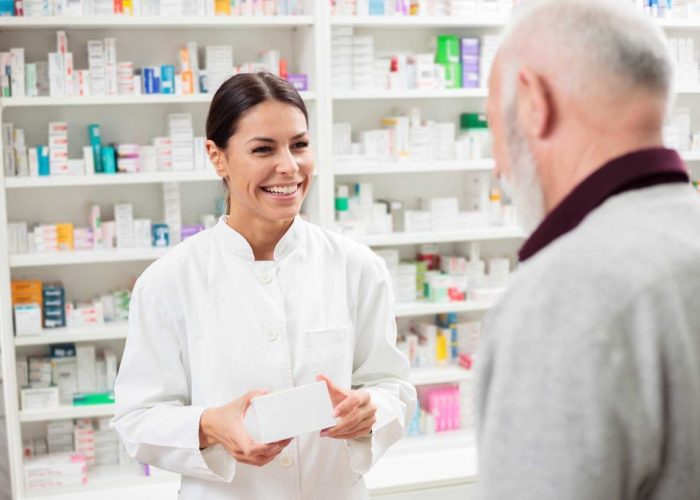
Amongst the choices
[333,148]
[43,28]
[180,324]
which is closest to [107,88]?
[43,28]

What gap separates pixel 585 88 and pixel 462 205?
363cm

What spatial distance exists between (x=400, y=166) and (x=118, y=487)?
1.96 m

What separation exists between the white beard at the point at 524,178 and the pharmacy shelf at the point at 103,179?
290cm

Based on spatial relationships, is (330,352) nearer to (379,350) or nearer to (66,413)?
(379,350)

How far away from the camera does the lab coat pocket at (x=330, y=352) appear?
1.67 metres

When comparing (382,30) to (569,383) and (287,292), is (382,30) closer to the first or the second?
(287,292)

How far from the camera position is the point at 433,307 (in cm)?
405

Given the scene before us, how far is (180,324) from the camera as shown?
5.45 feet

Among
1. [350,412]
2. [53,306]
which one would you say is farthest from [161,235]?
[350,412]

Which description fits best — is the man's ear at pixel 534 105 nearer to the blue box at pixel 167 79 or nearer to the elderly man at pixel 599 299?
the elderly man at pixel 599 299

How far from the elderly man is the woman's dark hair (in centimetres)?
96

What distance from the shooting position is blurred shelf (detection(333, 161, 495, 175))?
3855mm

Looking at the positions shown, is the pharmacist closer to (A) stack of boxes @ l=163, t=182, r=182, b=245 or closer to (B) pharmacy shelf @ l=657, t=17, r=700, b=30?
(A) stack of boxes @ l=163, t=182, r=182, b=245

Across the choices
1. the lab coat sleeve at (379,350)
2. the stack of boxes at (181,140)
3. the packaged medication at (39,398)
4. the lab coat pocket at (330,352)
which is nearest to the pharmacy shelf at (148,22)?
the stack of boxes at (181,140)
